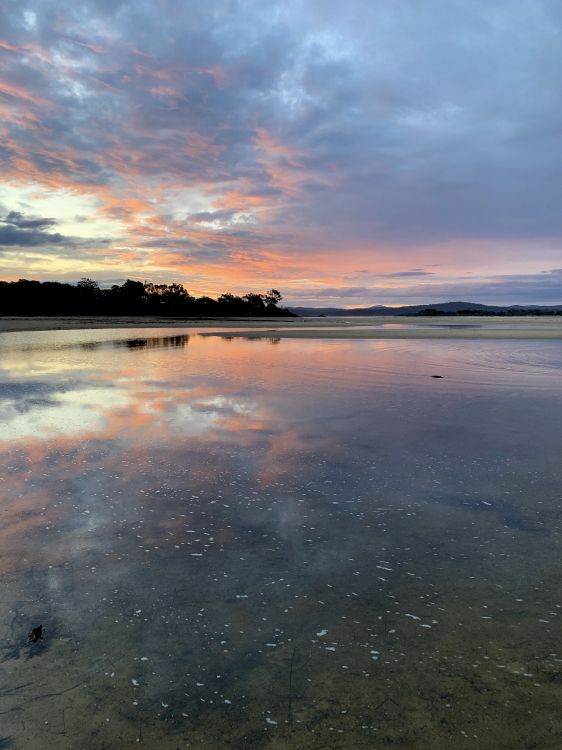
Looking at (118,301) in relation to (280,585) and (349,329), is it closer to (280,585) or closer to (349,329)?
(349,329)

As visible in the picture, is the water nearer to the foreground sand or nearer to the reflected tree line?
the foreground sand

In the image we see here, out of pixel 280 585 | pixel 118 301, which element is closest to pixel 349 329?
pixel 280 585

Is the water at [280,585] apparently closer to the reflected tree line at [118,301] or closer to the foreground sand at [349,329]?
the foreground sand at [349,329]

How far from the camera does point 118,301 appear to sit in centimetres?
10781

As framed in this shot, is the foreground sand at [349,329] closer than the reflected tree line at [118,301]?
Yes

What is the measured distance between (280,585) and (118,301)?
112 meters

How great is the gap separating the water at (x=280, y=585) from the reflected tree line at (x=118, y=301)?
94926 millimetres

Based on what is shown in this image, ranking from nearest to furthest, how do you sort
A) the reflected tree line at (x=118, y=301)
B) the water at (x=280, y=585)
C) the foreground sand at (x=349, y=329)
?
the water at (x=280, y=585)
the foreground sand at (x=349, y=329)
the reflected tree line at (x=118, y=301)

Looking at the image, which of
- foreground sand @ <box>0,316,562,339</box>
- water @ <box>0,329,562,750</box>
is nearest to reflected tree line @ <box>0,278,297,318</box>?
foreground sand @ <box>0,316,562,339</box>

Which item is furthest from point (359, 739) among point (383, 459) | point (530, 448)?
point (530, 448)

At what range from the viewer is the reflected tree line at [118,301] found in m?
92.6

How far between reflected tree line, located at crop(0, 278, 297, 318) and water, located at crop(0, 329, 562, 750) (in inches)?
3737

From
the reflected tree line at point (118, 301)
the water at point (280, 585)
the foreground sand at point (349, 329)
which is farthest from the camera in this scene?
the reflected tree line at point (118, 301)

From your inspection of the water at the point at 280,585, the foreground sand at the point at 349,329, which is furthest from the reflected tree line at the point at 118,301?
the water at the point at 280,585
